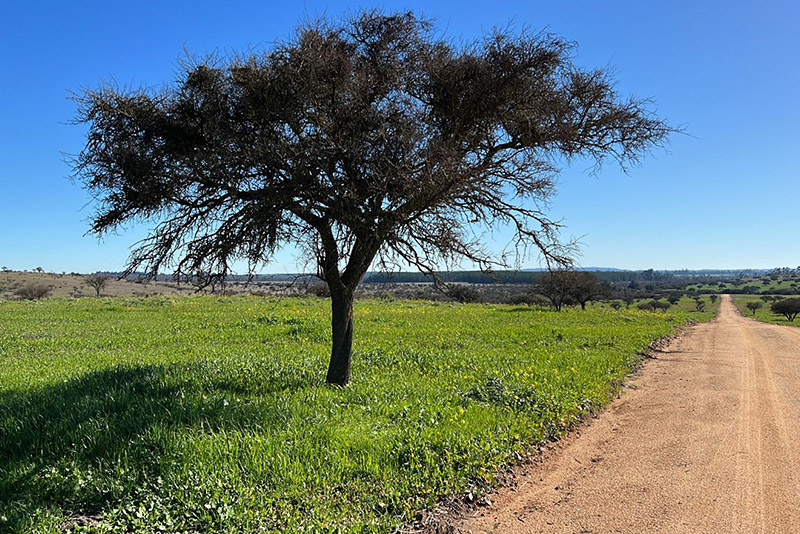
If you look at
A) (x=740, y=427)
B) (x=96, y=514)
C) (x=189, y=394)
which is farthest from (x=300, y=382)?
(x=740, y=427)

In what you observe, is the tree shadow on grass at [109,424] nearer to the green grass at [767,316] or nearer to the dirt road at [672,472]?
the dirt road at [672,472]

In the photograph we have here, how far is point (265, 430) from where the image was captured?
5676 mm

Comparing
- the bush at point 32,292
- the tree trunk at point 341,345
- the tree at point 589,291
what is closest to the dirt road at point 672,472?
the tree trunk at point 341,345

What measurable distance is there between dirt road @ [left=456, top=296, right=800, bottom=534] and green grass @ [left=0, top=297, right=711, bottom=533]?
499 millimetres

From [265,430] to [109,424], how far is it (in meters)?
1.86

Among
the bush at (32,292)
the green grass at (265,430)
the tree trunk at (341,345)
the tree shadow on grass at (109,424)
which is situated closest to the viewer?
the green grass at (265,430)

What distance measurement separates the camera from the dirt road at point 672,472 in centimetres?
440

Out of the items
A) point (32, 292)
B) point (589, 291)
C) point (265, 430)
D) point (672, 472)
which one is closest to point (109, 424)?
point (265, 430)

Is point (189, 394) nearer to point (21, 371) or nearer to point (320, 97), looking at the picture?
point (320, 97)

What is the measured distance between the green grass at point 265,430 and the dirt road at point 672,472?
499 millimetres

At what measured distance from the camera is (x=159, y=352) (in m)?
12.0

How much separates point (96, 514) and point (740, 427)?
825 centimetres

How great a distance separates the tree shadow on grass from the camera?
14.3 ft

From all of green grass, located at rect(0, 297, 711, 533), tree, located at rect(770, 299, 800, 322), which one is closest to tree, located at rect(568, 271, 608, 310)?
tree, located at rect(770, 299, 800, 322)
